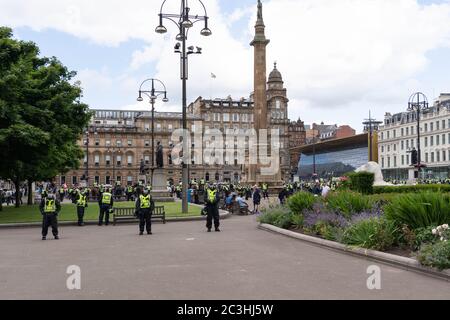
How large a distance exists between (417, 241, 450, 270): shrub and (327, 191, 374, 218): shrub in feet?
16.8

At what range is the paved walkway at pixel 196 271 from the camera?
790 centimetres

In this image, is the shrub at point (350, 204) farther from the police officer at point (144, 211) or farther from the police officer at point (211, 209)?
the police officer at point (144, 211)

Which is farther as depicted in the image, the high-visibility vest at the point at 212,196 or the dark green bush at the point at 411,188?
the dark green bush at the point at 411,188

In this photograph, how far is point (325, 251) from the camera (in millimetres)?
12617

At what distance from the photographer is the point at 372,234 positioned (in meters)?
11.8

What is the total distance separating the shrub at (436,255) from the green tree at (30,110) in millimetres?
17061

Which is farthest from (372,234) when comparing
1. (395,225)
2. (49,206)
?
(49,206)

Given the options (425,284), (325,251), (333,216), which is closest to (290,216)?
(333,216)

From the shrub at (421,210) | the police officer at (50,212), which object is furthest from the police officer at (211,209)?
the shrub at (421,210)

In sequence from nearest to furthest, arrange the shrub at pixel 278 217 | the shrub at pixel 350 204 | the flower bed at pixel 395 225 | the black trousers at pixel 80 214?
1. the flower bed at pixel 395 225
2. the shrub at pixel 350 204
3. the shrub at pixel 278 217
4. the black trousers at pixel 80 214

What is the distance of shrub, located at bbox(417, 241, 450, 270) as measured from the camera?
9109 mm

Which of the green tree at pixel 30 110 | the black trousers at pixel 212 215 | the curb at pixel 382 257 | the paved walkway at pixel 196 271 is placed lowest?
the paved walkway at pixel 196 271

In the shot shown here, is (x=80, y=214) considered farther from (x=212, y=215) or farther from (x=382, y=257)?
(x=382, y=257)

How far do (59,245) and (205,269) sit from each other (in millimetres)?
6357
